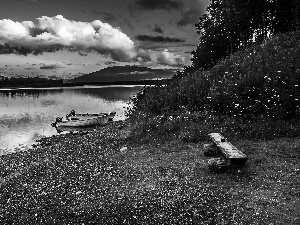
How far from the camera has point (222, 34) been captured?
60312 mm

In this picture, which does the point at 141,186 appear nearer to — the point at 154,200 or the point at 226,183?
the point at 154,200

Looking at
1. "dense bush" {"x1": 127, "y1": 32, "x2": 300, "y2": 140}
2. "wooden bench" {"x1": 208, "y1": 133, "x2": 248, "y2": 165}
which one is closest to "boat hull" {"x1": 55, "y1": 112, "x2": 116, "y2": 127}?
"dense bush" {"x1": 127, "y1": 32, "x2": 300, "y2": 140}

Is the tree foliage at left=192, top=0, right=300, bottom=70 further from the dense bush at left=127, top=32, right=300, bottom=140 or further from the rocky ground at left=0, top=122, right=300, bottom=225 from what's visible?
the rocky ground at left=0, top=122, right=300, bottom=225

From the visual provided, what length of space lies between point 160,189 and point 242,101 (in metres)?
11.3

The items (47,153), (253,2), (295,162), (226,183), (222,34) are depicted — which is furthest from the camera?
(222,34)

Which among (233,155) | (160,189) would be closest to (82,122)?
(160,189)

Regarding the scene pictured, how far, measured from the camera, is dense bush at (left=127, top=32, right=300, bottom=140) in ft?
57.3

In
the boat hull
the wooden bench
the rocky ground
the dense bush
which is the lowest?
the boat hull

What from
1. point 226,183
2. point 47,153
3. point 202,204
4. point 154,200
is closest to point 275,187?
point 226,183

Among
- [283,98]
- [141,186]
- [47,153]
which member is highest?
[283,98]

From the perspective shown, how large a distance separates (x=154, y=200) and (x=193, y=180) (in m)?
1.99

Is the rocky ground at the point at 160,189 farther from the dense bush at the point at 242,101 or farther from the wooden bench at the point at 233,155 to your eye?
the dense bush at the point at 242,101

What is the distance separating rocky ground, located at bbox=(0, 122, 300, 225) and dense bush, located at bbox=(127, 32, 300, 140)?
1983 millimetres

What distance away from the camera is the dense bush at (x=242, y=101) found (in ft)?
57.3
